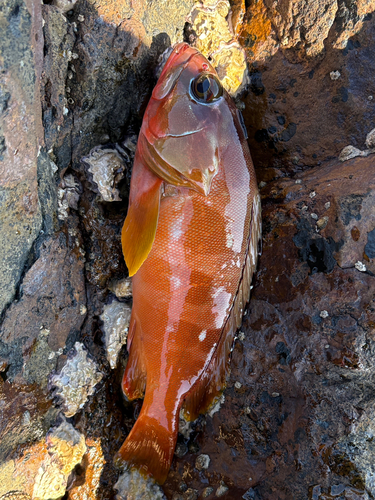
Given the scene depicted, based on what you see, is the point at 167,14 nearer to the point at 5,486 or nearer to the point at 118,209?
the point at 118,209

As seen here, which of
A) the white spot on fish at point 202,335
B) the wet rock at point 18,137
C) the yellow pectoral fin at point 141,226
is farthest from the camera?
the white spot on fish at point 202,335

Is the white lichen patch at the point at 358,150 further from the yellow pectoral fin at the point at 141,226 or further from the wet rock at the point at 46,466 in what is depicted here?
the wet rock at the point at 46,466

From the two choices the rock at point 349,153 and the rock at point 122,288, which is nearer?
the rock at point 349,153

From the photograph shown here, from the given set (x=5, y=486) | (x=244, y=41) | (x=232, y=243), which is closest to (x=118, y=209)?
(x=232, y=243)

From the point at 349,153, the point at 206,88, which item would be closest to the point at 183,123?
the point at 206,88

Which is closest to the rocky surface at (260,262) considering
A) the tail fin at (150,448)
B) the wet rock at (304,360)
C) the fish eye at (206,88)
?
the wet rock at (304,360)

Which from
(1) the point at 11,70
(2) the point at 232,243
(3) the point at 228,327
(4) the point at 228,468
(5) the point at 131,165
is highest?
(1) the point at 11,70

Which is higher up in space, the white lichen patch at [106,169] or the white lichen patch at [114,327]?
the white lichen patch at [106,169]
